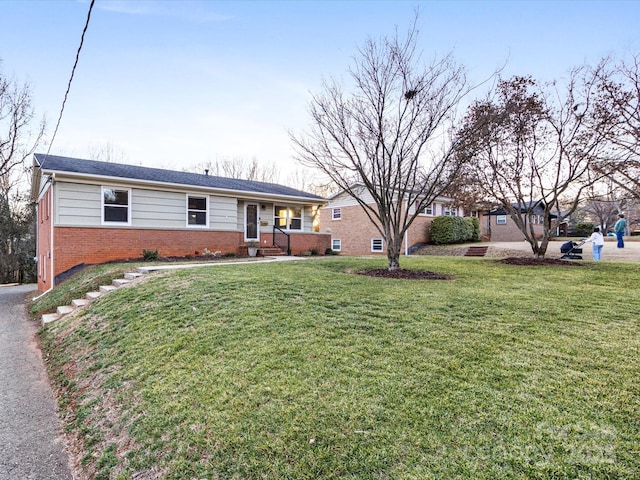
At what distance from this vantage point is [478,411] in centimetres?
246

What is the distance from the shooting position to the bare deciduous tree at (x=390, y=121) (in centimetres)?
783

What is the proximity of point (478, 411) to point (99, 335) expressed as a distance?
5484mm

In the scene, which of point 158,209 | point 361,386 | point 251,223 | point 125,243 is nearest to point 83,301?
point 125,243

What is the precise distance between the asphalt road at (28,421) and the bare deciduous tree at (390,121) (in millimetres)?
6657

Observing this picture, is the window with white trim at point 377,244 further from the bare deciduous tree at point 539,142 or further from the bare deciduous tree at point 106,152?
the bare deciduous tree at point 106,152

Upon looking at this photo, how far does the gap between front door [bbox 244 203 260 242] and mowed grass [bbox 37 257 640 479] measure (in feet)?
33.1

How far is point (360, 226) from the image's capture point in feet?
75.6

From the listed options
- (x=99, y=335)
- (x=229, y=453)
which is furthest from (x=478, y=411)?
(x=99, y=335)

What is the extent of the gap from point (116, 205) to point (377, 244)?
15.0 m

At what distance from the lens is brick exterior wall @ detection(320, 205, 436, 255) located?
72.4 ft

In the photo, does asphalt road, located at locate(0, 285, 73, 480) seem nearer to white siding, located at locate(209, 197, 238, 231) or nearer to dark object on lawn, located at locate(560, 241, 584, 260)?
white siding, located at locate(209, 197, 238, 231)

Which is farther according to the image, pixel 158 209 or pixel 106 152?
pixel 106 152

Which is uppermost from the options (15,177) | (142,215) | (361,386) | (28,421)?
(15,177)

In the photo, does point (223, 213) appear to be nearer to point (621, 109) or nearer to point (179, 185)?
point (179, 185)
